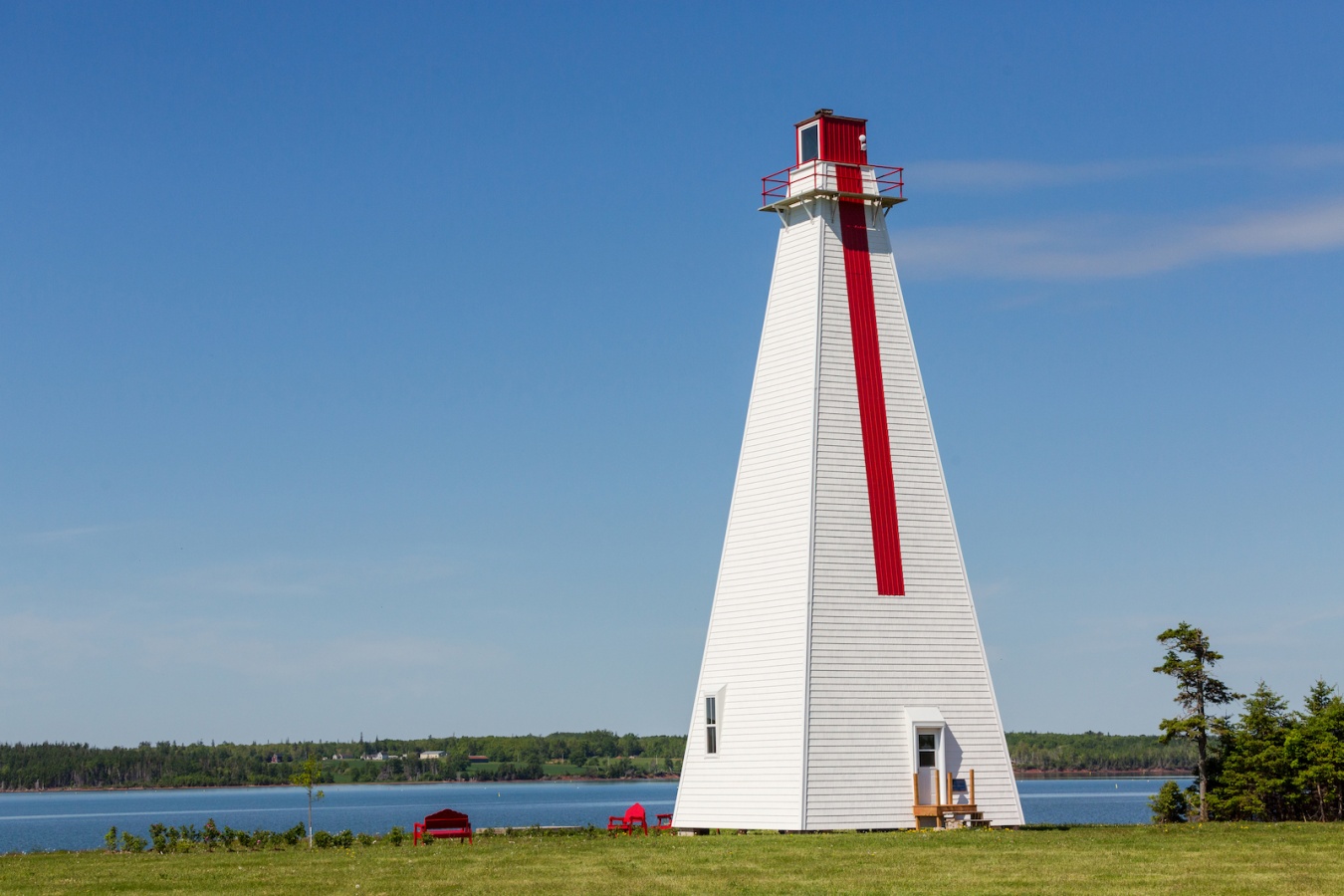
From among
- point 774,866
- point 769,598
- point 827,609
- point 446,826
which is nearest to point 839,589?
point 827,609

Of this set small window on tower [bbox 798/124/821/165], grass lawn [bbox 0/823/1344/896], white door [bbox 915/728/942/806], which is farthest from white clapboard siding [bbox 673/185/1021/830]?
grass lawn [bbox 0/823/1344/896]

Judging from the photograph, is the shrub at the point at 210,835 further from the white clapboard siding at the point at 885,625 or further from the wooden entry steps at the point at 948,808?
the wooden entry steps at the point at 948,808

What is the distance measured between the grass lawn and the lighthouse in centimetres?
215

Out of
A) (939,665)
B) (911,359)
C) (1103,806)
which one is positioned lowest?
(1103,806)

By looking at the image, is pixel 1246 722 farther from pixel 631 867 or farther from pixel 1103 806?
pixel 1103 806

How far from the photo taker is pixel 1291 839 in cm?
3136

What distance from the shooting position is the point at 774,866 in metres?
27.6

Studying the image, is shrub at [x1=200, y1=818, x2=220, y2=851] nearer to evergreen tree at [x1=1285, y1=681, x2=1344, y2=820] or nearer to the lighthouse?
the lighthouse

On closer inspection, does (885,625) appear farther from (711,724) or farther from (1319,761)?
(1319,761)

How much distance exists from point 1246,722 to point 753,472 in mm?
16940

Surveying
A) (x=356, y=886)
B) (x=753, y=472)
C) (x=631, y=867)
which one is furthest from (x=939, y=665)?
(x=356, y=886)

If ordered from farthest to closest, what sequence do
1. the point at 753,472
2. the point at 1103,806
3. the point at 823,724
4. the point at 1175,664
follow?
1. the point at 1103,806
2. the point at 1175,664
3. the point at 753,472
4. the point at 823,724

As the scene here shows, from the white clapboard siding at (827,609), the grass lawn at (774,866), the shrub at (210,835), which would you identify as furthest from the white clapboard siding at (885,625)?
the shrub at (210,835)

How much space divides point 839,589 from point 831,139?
11551 millimetres
